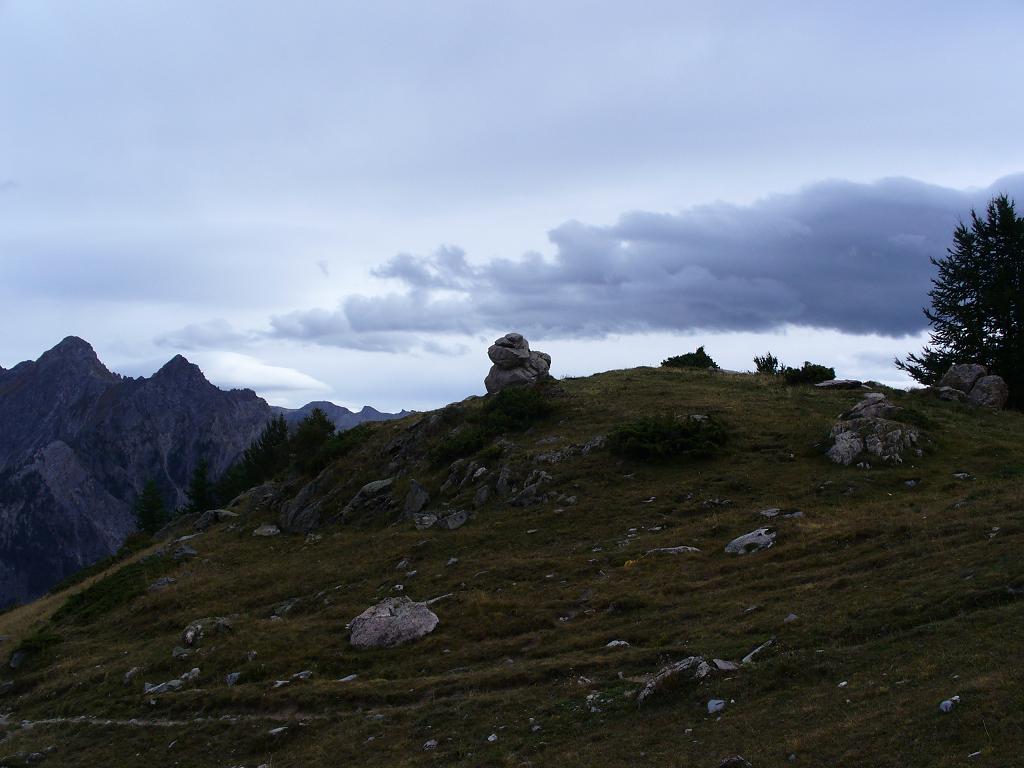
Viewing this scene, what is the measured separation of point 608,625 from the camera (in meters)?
21.1

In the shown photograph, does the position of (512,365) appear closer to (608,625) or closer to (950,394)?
(950,394)

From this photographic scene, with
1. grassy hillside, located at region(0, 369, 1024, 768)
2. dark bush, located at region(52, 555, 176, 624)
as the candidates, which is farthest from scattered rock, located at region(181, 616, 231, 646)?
dark bush, located at region(52, 555, 176, 624)

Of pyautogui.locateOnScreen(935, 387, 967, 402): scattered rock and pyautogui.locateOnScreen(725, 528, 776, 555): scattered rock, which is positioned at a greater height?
pyautogui.locateOnScreen(935, 387, 967, 402): scattered rock

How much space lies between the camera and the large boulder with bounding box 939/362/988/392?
47.5 m

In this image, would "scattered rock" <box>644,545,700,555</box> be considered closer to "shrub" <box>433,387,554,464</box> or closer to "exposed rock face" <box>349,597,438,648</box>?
"exposed rock face" <box>349,597,438,648</box>

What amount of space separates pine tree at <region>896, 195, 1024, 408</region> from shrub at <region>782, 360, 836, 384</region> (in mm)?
11210

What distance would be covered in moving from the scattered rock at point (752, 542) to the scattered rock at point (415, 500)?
18.7 meters

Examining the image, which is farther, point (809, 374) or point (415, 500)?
point (809, 374)

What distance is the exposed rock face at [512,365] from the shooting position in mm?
56094

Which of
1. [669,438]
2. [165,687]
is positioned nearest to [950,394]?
[669,438]

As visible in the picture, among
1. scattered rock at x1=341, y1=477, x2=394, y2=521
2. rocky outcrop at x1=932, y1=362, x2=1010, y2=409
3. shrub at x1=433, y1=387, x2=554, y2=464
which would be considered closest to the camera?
scattered rock at x1=341, y1=477, x2=394, y2=521

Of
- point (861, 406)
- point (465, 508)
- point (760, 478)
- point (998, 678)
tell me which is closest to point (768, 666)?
point (998, 678)

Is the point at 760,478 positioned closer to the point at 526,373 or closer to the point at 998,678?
the point at 998,678

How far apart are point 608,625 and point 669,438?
1731 centimetres
